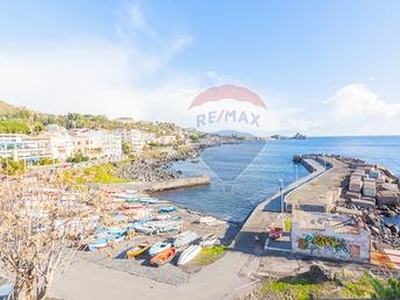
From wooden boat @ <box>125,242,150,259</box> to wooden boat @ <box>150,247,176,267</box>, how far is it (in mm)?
1431

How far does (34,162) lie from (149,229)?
44311 millimetres

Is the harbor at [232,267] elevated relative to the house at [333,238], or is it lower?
lower

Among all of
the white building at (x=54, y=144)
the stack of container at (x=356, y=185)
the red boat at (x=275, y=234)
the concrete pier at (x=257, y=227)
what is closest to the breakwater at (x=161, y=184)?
the concrete pier at (x=257, y=227)

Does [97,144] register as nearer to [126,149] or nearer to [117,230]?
[126,149]

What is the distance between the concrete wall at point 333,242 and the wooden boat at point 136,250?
834 cm

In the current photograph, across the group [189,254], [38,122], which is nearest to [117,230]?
[189,254]

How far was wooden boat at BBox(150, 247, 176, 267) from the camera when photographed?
16.2 metres

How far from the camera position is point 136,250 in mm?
18078

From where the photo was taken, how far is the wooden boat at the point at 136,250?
58.0 feet

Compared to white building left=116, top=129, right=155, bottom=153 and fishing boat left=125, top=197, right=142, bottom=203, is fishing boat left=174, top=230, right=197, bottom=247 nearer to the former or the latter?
fishing boat left=125, top=197, right=142, bottom=203

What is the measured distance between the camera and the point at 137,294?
1323cm

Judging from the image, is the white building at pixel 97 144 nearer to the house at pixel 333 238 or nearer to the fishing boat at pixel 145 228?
the fishing boat at pixel 145 228

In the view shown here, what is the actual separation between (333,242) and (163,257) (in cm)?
871

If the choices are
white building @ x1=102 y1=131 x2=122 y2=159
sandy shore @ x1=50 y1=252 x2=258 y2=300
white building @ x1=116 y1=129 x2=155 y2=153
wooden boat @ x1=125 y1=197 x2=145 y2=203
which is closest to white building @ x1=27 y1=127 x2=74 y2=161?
white building @ x1=102 y1=131 x2=122 y2=159
